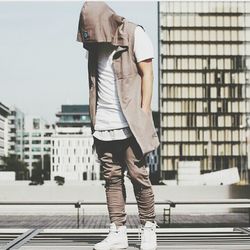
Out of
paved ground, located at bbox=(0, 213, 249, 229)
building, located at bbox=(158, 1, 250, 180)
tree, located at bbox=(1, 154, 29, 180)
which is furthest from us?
tree, located at bbox=(1, 154, 29, 180)

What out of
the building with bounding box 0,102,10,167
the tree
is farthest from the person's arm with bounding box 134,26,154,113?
the building with bounding box 0,102,10,167

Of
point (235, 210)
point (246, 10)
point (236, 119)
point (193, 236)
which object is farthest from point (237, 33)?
point (193, 236)

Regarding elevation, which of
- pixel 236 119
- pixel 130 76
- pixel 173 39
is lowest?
pixel 130 76

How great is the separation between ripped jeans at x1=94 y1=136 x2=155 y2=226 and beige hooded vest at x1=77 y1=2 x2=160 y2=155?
0.26 feet

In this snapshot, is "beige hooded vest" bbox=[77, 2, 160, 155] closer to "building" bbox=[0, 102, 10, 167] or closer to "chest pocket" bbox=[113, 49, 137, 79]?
"chest pocket" bbox=[113, 49, 137, 79]

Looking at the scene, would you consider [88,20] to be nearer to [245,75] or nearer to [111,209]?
[111,209]

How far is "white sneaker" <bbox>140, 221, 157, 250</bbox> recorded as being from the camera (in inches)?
111

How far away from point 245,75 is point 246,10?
8.76 meters

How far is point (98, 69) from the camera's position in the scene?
3.21 m

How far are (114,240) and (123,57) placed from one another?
77 centimetres

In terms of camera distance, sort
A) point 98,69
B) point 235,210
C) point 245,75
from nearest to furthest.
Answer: point 98,69, point 235,210, point 245,75

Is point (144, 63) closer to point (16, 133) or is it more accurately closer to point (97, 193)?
point (97, 193)

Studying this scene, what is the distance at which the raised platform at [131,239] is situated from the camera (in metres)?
2.83

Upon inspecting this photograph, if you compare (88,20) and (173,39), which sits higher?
(173,39)
